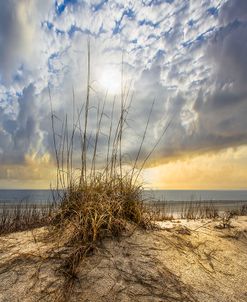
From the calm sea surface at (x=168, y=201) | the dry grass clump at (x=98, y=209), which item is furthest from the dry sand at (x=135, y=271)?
the calm sea surface at (x=168, y=201)

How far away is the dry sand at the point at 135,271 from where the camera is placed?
2.06m

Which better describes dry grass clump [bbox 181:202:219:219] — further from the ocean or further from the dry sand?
the dry sand

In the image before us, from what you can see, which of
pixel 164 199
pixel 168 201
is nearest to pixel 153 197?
pixel 164 199

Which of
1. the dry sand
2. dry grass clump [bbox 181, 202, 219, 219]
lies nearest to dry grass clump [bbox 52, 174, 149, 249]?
the dry sand

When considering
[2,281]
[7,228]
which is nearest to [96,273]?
[2,281]

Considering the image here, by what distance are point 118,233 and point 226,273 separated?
0.97 metres

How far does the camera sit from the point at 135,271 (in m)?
2.24

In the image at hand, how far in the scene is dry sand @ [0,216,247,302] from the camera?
2064 millimetres

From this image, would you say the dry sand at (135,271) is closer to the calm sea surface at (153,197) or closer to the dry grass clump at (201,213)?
the calm sea surface at (153,197)

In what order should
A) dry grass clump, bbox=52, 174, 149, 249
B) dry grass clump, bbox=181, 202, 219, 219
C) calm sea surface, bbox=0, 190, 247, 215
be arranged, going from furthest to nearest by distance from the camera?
dry grass clump, bbox=181, 202, 219, 219
calm sea surface, bbox=0, 190, 247, 215
dry grass clump, bbox=52, 174, 149, 249

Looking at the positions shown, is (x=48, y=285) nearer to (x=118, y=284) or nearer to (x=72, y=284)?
(x=72, y=284)

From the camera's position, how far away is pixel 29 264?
2309 mm

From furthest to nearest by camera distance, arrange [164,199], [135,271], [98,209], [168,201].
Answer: [168,201]
[164,199]
[98,209]
[135,271]

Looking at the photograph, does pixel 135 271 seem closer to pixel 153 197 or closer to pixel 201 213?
pixel 153 197
